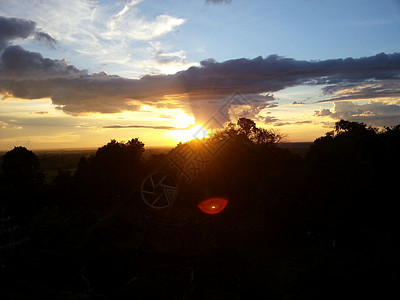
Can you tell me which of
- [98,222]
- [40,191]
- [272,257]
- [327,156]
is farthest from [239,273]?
[40,191]

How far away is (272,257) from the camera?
66.5ft

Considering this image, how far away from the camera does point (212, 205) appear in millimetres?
35031

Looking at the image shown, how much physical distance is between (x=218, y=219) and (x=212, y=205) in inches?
246

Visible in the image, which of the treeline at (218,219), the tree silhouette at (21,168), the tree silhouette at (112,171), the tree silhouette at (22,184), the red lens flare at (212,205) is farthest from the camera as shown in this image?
the tree silhouette at (112,171)

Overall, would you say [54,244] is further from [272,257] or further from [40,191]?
[40,191]

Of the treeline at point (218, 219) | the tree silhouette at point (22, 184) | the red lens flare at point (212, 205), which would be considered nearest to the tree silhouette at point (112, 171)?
the treeline at point (218, 219)

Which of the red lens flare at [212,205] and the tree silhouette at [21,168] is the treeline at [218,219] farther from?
the red lens flare at [212,205]

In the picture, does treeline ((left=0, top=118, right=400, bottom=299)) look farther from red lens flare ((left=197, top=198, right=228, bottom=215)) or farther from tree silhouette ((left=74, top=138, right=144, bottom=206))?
red lens flare ((left=197, top=198, right=228, bottom=215))

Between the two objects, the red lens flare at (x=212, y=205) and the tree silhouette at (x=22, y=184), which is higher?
the tree silhouette at (x=22, y=184)

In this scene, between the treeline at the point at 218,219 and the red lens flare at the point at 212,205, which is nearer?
the treeline at the point at 218,219

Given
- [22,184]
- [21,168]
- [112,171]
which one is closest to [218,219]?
[112,171]

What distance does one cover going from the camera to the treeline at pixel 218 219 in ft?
52.9

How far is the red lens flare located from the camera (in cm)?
3306

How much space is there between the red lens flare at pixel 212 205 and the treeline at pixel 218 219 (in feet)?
2.65
